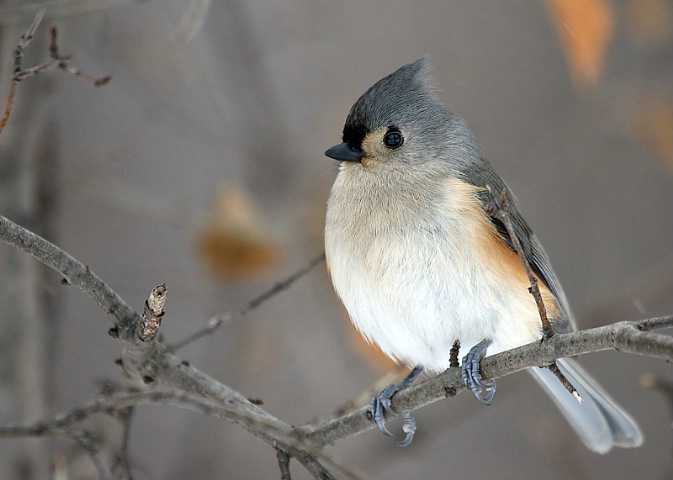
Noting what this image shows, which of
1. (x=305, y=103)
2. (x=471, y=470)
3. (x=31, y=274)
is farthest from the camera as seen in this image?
(x=305, y=103)

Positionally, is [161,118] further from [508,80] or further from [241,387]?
[508,80]

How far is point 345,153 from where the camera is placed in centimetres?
142

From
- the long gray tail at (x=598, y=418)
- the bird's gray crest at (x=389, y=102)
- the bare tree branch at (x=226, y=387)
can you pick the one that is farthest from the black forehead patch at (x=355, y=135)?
the long gray tail at (x=598, y=418)

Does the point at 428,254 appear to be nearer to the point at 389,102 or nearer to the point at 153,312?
the point at 389,102

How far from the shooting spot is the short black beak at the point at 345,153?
1.40 meters

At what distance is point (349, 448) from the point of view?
7.09ft

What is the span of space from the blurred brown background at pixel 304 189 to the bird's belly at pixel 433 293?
415 millimetres

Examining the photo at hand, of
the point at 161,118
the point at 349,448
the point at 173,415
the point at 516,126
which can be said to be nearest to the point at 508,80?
the point at 516,126

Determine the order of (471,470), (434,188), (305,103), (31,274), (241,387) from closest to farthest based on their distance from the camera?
(434,188), (31,274), (241,387), (471,470), (305,103)

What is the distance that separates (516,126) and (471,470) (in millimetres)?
1094

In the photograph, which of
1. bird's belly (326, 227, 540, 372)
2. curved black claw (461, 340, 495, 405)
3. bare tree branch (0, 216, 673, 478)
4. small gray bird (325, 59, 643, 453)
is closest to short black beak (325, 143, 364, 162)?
small gray bird (325, 59, 643, 453)

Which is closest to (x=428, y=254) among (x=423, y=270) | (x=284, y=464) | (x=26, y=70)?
(x=423, y=270)

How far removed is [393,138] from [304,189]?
0.73 m

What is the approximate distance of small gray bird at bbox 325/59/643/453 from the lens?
1.29m
